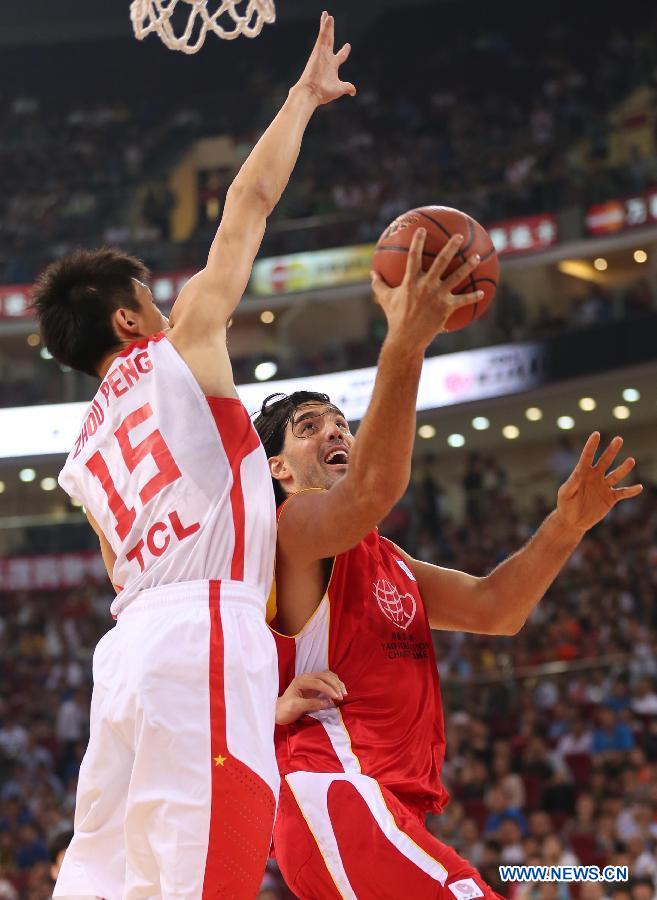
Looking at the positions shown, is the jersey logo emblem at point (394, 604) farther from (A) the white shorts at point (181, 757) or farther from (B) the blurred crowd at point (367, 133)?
(B) the blurred crowd at point (367, 133)

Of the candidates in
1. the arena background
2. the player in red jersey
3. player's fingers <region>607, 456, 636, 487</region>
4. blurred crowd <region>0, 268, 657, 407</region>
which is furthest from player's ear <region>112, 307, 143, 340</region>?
blurred crowd <region>0, 268, 657, 407</region>

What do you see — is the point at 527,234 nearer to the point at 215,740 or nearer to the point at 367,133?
the point at 367,133

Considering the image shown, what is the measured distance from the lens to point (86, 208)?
26.4m

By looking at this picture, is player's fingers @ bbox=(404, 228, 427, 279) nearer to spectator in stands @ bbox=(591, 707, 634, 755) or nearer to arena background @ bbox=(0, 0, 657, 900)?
arena background @ bbox=(0, 0, 657, 900)

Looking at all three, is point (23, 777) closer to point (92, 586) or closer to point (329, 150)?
point (92, 586)

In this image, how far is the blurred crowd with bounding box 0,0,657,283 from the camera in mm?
22828

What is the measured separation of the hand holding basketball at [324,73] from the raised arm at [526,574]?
49.8 inches

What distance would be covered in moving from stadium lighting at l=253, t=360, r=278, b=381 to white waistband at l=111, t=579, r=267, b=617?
1828 cm

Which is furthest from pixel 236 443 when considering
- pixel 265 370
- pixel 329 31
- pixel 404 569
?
pixel 265 370

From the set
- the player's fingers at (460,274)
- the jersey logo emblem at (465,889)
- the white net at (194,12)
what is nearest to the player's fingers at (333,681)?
the jersey logo emblem at (465,889)

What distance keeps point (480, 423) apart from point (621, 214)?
175 inches

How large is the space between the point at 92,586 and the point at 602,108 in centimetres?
1314

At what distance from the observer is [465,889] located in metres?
3.22

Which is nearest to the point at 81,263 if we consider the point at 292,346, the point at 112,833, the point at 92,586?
the point at 112,833
